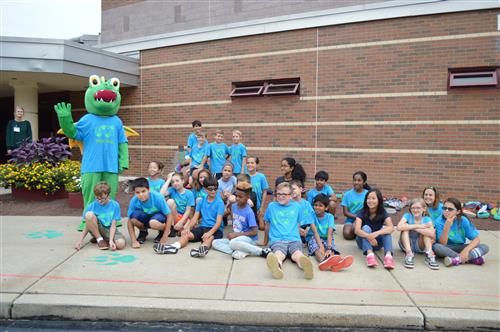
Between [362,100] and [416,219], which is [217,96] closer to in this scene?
[362,100]

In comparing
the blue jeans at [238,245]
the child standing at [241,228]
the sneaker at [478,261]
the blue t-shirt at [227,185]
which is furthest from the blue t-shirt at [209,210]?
the sneaker at [478,261]

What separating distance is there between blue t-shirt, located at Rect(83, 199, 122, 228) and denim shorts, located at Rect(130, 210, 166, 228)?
0.23m

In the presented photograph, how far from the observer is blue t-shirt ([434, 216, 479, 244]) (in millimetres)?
4570

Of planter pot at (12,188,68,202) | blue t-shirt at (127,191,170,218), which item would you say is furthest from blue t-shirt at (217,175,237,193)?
planter pot at (12,188,68,202)

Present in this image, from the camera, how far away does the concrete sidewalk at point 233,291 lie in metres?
3.26

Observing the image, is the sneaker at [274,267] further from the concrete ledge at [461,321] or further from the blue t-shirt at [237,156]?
the blue t-shirt at [237,156]

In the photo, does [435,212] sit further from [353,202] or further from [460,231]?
[353,202]

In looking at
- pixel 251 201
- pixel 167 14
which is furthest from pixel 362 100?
pixel 167 14

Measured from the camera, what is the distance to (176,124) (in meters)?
10.9

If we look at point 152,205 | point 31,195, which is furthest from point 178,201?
point 31,195

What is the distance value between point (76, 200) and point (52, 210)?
462 millimetres

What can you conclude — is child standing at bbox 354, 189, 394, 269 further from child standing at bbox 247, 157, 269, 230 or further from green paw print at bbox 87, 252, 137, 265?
green paw print at bbox 87, 252, 137, 265

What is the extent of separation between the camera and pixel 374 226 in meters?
4.83

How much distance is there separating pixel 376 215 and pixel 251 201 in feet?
5.73
